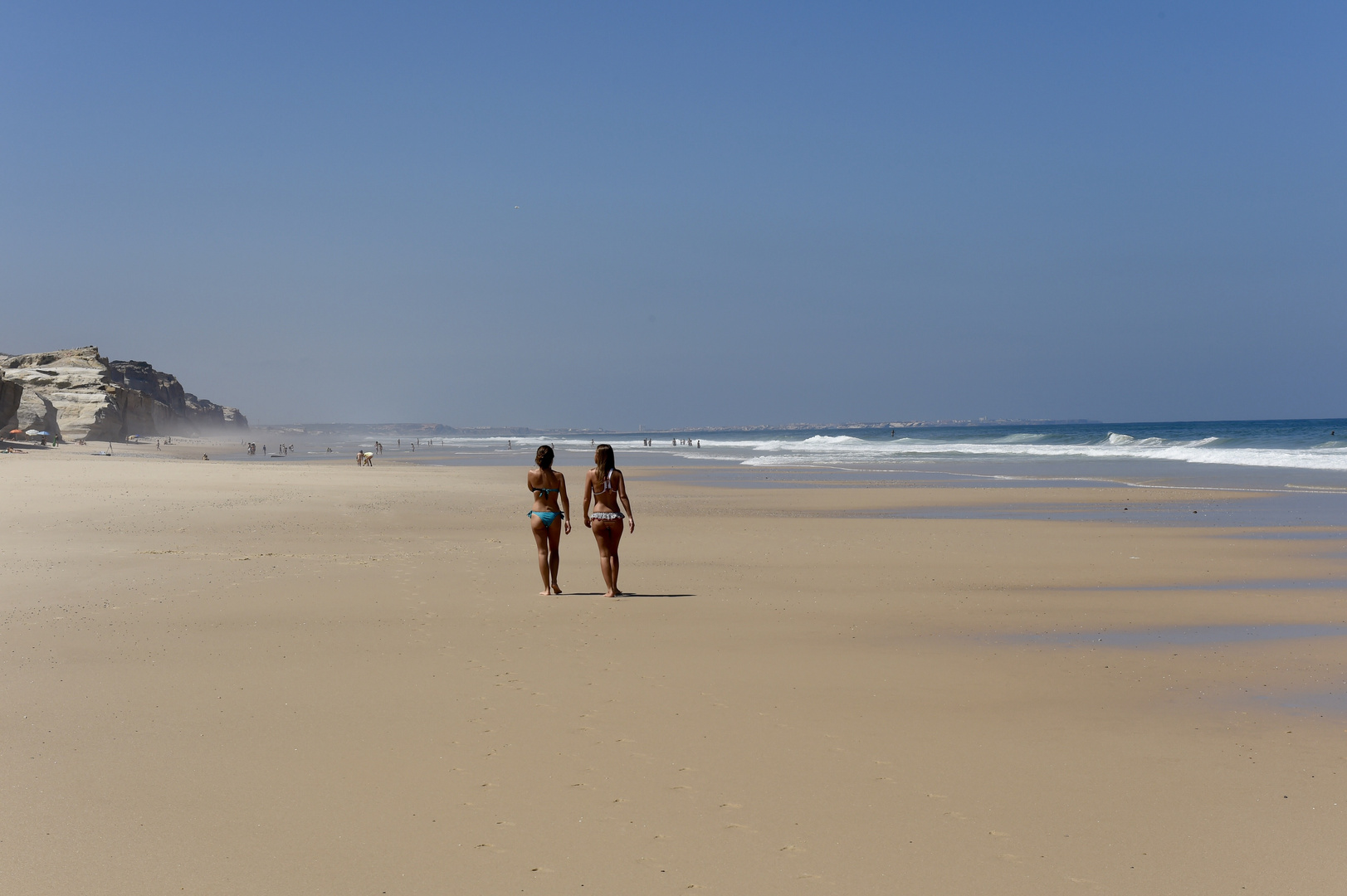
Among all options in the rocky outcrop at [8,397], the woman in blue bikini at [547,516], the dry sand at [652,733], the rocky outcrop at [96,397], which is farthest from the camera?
the rocky outcrop at [96,397]

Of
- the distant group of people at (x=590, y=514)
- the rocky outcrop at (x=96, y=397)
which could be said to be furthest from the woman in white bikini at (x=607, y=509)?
the rocky outcrop at (x=96, y=397)

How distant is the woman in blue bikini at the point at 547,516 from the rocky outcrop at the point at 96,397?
63341mm

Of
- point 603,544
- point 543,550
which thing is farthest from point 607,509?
point 543,550

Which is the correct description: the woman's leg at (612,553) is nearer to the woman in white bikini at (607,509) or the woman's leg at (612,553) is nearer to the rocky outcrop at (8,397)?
the woman in white bikini at (607,509)

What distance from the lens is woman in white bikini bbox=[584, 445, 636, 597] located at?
10.5 meters

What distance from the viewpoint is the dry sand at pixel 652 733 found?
13.3ft

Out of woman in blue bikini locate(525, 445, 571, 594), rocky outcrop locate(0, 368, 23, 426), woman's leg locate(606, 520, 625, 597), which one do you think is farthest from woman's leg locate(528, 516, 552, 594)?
rocky outcrop locate(0, 368, 23, 426)

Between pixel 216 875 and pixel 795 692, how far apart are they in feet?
12.2

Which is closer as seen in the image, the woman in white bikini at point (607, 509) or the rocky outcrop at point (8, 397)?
the woman in white bikini at point (607, 509)

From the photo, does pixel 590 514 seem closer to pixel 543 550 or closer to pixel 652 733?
pixel 543 550

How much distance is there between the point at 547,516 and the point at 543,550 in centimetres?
44

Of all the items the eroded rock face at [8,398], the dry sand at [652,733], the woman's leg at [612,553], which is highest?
the eroded rock face at [8,398]

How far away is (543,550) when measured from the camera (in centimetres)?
1053

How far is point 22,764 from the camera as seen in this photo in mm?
5102
